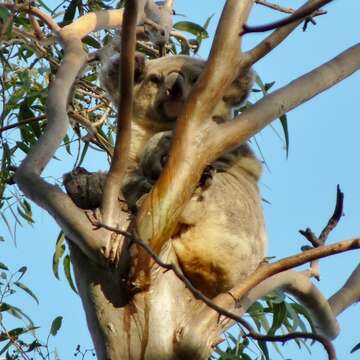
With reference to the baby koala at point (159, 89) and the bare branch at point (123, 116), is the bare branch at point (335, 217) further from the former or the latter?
the baby koala at point (159, 89)

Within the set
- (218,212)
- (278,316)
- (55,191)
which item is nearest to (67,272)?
(278,316)

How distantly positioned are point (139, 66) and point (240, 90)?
41 cm

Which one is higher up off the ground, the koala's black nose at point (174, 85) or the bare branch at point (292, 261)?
the koala's black nose at point (174, 85)

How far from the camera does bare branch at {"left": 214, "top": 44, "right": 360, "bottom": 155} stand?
6.46ft

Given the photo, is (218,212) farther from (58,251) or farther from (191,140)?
(58,251)

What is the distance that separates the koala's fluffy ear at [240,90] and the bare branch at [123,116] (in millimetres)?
1124

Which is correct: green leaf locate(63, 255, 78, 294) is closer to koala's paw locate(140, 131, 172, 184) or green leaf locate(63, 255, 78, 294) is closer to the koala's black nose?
the koala's black nose

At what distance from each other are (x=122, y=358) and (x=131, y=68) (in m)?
0.65

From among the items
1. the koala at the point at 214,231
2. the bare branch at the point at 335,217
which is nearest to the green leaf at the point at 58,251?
the koala at the point at 214,231

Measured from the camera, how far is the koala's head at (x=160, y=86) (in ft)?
10.2

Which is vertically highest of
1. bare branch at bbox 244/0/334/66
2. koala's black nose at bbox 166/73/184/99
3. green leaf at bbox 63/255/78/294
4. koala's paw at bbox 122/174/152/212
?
koala's black nose at bbox 166/73/184/99

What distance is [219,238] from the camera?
2.40 m

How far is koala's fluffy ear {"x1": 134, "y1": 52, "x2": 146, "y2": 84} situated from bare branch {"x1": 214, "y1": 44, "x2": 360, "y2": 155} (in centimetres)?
99

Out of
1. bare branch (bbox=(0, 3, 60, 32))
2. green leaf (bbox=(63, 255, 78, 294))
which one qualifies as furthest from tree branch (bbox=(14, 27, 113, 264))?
green leaf (bbox=(63, 255, 78, 294))
